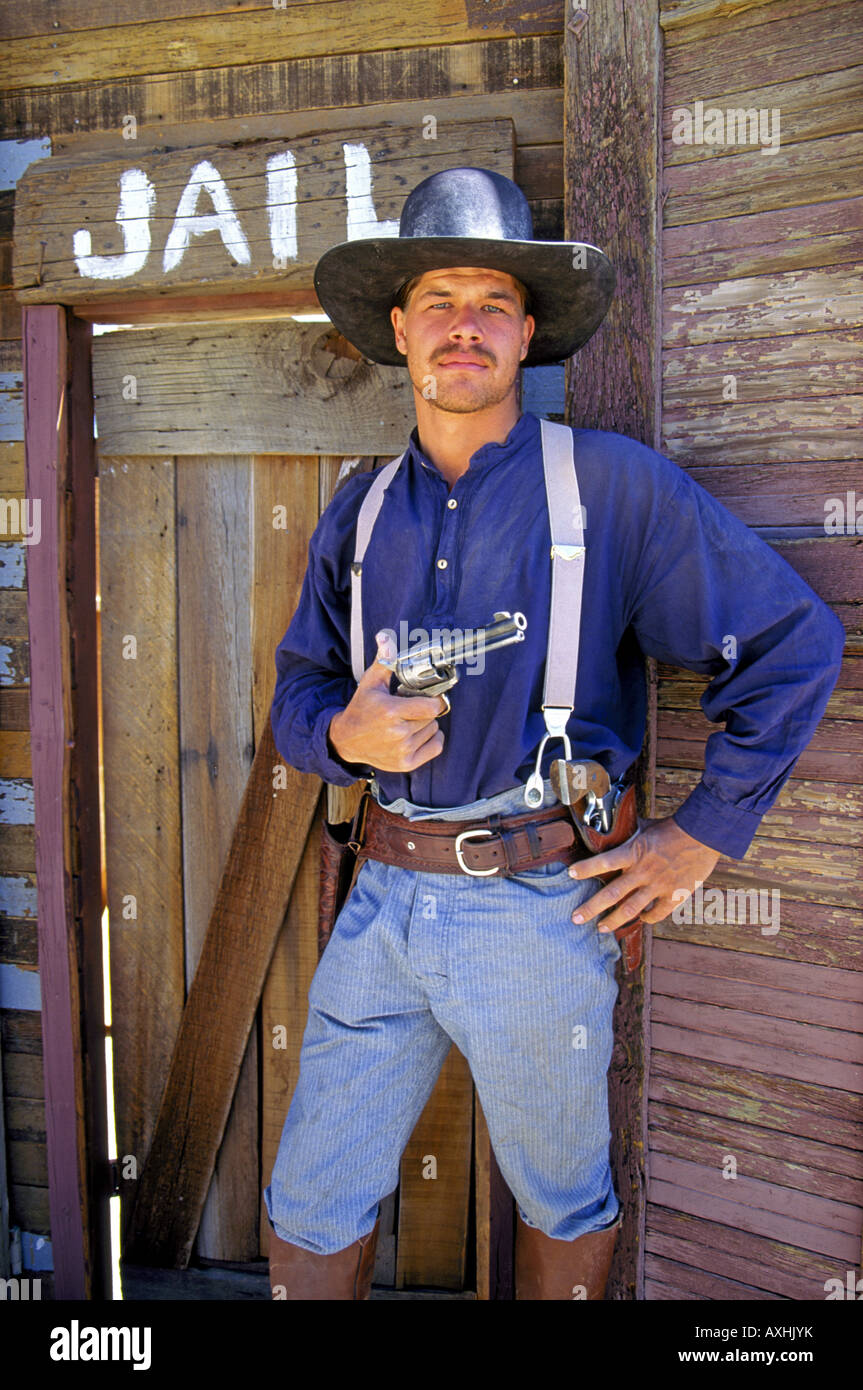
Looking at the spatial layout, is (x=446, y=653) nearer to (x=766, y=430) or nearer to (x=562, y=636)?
(x=562, y=636)

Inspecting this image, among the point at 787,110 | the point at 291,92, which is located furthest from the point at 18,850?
the point at 787,110

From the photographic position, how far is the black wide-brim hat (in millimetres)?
1734

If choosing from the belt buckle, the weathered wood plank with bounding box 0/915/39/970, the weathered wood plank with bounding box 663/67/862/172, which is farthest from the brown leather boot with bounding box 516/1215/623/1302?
the weathered wood plank with bounding box 663/67/862/172

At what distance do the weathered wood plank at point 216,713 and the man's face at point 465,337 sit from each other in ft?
2.66

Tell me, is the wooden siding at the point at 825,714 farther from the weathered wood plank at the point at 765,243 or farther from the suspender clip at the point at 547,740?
the suspender clip at the point at 547,740

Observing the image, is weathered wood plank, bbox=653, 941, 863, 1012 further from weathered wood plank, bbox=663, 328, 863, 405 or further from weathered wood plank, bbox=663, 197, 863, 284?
weathered wood plank, bbox=663, 197, 863, 284

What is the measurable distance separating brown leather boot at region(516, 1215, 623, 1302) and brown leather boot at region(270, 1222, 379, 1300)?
1.12ft

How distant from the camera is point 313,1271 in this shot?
170 centimetres

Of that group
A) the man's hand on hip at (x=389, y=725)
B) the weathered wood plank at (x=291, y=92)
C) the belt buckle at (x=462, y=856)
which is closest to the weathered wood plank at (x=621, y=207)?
the weathered wood plank at (x=291, y=92)

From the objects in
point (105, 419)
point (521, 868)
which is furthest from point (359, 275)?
point (521, 868)

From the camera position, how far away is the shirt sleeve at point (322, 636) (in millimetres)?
1938

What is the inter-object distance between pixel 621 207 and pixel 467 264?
495 millimetres

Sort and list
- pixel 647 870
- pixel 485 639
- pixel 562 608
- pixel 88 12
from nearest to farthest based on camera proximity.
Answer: pixel 485 639
pixel 562 608
pixel 647 870
pixel 88 12
